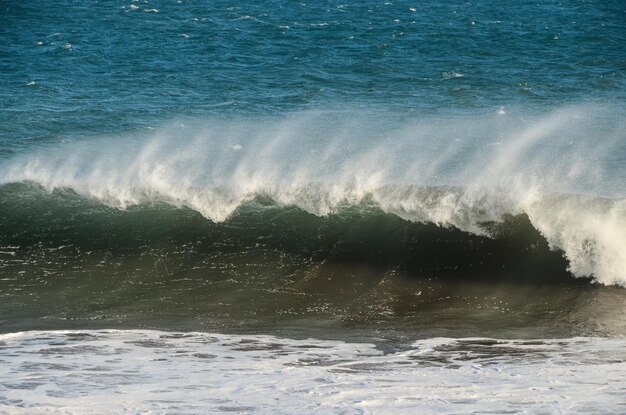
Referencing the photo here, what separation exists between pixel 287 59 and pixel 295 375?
23325mm

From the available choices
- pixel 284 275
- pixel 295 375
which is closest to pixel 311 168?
pixel 284 275

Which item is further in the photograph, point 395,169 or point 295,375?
point 395,169

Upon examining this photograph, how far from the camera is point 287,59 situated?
105ft

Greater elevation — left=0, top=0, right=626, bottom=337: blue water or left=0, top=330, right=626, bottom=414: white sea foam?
left=0, top=0, right=626, bottom=337: blue water

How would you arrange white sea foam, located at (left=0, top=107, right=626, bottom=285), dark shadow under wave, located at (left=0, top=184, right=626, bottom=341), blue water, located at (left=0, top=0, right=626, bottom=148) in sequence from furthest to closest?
blue water, located at (left=0, top=0, right=626, bottom=148) < white sea foam, located at (left=0, top=107, right=626, bottom=285) < dark shadow under wave, located at (left=0, top=184, right=626, bottom=341)

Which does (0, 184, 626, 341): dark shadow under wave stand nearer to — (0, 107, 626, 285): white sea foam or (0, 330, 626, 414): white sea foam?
(0, 107, 626, 285): white sea foam

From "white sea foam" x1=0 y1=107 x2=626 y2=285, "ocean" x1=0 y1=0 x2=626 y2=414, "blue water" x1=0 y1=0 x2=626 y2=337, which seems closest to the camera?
"ocean" x1=0 y1=0 x2=626 y2=414

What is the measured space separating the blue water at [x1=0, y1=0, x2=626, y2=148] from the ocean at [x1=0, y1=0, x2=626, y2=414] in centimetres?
18

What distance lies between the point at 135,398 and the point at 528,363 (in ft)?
12.7

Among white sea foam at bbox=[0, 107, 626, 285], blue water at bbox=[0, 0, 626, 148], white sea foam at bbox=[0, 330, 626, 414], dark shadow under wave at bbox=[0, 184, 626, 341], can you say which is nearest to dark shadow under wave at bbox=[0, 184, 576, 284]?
dark shadow under wave at bbox=[0, 184, 626, 341]

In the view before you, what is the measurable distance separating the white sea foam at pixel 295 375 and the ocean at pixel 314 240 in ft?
0.12

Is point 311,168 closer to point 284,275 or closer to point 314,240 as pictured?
point 314,240

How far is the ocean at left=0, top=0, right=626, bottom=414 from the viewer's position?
9.58m

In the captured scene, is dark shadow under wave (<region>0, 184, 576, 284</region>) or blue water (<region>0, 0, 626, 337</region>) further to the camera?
dark shadow under wave (<region>0, 184, 576, 284</region>)
